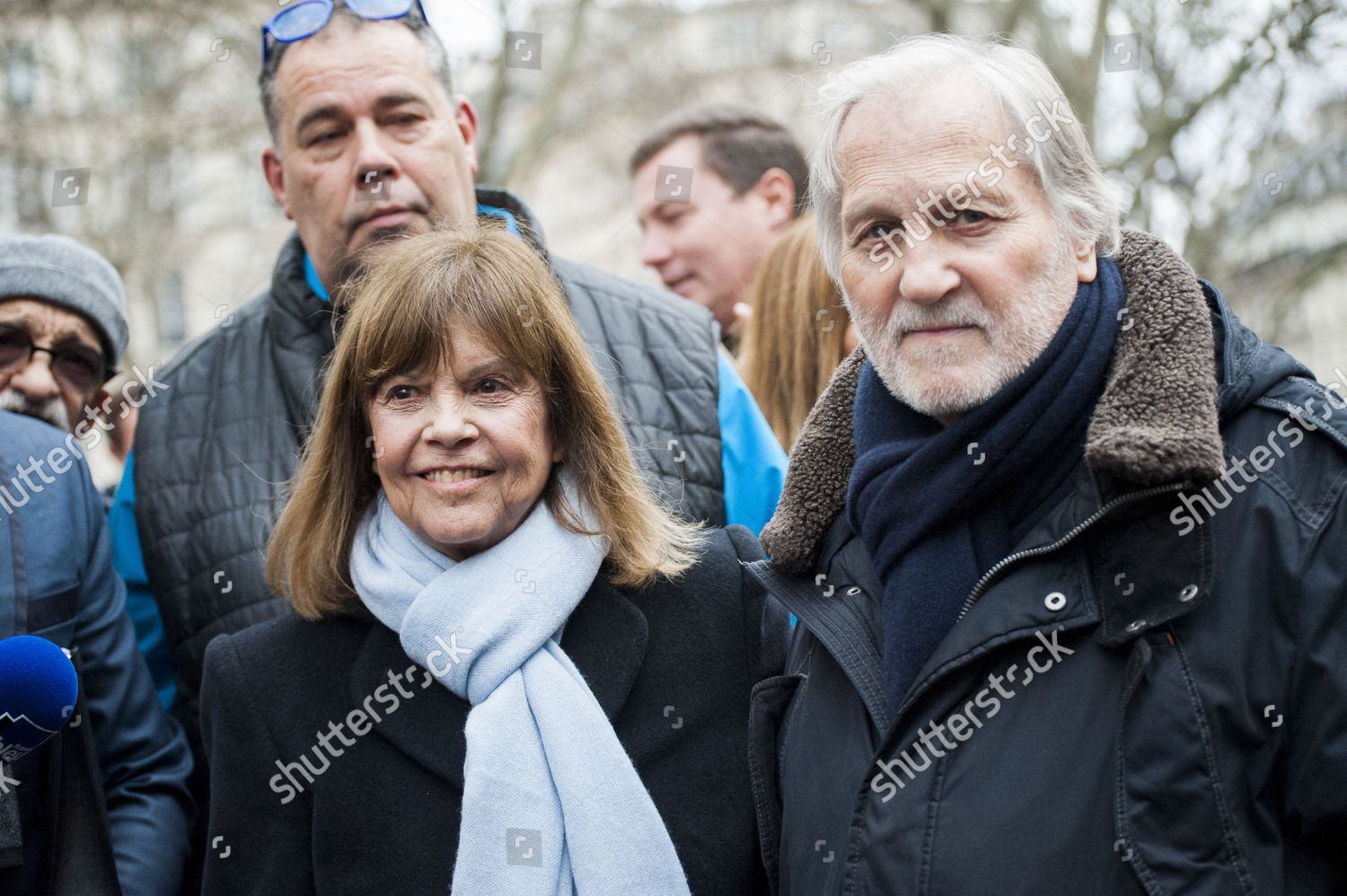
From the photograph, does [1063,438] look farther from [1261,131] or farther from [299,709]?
[1261,131]

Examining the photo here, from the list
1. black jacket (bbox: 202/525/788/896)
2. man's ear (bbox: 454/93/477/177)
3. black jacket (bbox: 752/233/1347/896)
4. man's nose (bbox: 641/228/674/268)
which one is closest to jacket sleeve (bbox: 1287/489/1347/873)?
black jacket (bbox: 752/233/1347/896)

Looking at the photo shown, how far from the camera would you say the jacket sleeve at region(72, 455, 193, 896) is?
3.05 meters

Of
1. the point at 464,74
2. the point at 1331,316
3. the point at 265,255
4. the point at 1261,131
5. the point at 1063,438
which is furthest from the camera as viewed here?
the point at 1331,316

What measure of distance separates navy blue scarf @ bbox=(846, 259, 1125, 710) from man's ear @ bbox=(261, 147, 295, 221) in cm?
197

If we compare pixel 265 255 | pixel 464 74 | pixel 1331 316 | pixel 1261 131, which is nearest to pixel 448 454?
pixel 1261 131

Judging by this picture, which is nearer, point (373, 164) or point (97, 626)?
point (97, 626)

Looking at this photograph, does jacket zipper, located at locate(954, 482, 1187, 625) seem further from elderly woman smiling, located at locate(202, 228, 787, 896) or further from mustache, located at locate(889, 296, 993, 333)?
elderly woman smiling, located at locate(202, 228, 787, 896)

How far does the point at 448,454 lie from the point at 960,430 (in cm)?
94

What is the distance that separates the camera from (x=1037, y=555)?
7.52 feet

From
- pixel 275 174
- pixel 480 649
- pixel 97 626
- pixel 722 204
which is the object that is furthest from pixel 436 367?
pixel 722 204

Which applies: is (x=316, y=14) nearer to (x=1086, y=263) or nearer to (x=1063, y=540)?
(x=1086, y=263)

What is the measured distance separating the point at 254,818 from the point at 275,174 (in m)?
1.75

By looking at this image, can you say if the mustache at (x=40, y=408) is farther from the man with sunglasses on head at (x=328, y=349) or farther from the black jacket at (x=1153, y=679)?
the black jacket at (x=1153, y=679)

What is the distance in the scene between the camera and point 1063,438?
2.38m
